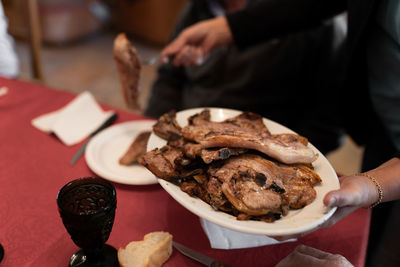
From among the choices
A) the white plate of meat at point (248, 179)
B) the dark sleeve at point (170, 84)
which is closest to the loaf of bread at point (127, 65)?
the white plate of meat at point (248, 179)

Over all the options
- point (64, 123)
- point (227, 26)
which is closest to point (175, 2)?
point (227, 26)

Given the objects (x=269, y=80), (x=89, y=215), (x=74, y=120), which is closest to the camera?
(x=89, y=215)

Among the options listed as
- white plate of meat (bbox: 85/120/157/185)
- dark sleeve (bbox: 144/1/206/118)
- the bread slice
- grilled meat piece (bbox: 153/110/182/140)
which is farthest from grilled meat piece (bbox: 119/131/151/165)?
dark sleeve (bbox: 144/1/206/118)

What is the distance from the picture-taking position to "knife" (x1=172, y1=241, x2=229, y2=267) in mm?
649

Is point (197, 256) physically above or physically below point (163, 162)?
below

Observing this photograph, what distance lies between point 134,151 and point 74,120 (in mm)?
276

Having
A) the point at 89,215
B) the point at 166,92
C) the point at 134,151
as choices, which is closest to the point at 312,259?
the point at 89,215

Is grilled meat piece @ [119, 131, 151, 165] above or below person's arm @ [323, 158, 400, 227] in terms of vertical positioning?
below

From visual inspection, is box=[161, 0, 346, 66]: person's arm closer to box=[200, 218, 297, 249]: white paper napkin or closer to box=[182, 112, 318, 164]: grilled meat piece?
box=[182, 112, 318, 164]: grilled meat piece

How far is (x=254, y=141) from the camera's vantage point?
2.29ft

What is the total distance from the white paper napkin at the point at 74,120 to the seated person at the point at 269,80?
0.52m

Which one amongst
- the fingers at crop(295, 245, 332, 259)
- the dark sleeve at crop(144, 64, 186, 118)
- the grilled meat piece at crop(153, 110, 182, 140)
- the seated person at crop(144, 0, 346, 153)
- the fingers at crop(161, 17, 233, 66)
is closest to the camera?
the fingers at crop(295, 245, 332, 259)

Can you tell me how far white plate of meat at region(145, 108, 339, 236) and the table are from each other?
0.13m

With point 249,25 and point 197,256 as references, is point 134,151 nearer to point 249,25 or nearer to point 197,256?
point 197,256
